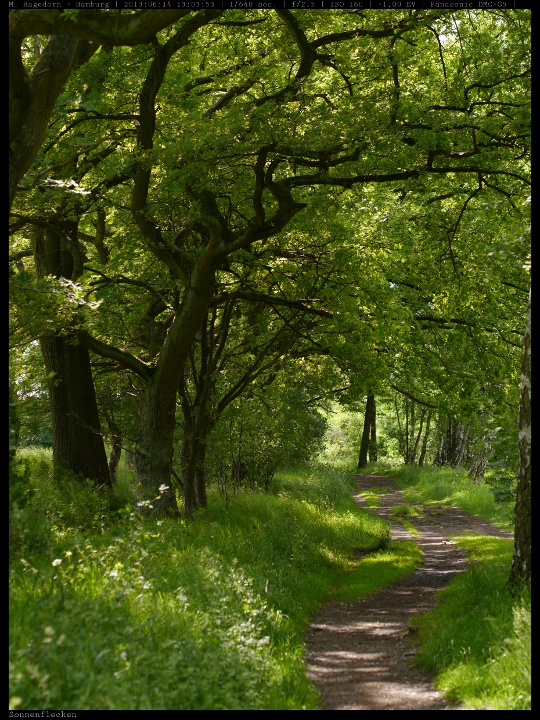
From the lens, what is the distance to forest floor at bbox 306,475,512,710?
7.07 meters

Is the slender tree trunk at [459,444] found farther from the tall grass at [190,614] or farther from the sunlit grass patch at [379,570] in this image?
the tall grass at [190,614]

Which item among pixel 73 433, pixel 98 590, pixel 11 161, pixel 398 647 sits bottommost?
pixel 398 647

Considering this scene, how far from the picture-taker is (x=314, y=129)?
414 inches

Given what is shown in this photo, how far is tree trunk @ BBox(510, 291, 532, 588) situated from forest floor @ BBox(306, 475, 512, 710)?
170 centimetres

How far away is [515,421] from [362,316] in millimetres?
6061

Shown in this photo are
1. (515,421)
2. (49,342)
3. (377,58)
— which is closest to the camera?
(515,421)

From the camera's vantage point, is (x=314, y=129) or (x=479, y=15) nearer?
(x=314, y=129)

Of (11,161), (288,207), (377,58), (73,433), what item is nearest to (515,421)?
(288,207)

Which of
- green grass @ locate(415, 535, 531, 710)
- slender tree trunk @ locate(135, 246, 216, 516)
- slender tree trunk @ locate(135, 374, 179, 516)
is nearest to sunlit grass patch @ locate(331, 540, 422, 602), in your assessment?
green grass @ locate(415, 535, 531, 710)

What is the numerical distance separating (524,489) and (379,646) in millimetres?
2889

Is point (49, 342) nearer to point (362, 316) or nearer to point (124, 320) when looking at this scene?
point (124, 320)

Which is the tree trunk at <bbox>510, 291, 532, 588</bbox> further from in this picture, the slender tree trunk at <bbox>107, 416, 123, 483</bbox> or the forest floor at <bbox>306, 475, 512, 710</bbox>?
the slender tree trunk at <bbox>107, 416, 123, 483</bbox>

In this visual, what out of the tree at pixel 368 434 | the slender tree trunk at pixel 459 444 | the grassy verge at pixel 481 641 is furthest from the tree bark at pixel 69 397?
the tree at pixel 368 434
